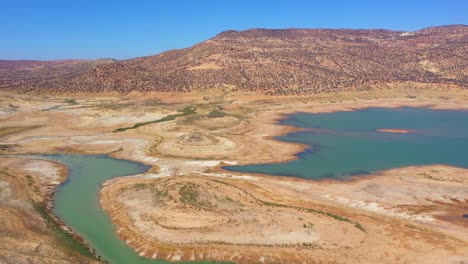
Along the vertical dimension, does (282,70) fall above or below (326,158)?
above

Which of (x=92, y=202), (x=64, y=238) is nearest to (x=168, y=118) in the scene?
(x=92, y=202)

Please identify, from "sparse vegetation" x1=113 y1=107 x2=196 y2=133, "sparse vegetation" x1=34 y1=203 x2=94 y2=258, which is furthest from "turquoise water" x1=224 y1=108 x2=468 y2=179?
Answer: "sparse vegetation" x1=34 y1=203 x2=94 y2=258

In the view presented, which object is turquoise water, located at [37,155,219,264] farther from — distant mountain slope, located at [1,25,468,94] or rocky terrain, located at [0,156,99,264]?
distant mountain slope, located at [1,25,468,94]

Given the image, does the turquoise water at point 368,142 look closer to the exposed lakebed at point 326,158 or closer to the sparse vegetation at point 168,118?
the exposed lakebed at point 326,158

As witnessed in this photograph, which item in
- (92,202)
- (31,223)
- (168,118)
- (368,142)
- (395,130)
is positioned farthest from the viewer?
(168,118)

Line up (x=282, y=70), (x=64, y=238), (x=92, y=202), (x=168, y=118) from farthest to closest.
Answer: (x=282, y=70) → (x=168, y=118) → (x=92, y=202) → (x=64, y=238)

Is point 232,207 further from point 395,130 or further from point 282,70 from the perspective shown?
point 282,70
